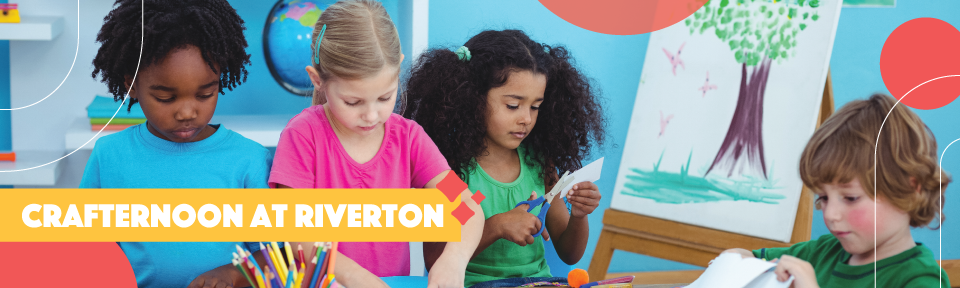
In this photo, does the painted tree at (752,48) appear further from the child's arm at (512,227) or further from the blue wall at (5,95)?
the blue wall at (5,95)

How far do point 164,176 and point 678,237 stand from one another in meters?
1.28

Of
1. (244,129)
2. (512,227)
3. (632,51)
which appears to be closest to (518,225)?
(512,227)

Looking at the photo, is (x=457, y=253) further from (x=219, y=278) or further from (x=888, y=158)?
(x=888, y=158)

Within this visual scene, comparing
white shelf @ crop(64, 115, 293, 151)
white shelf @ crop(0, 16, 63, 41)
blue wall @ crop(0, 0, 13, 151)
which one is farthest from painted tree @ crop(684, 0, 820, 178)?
blue wall @ crop(0, 0, 13, 151)

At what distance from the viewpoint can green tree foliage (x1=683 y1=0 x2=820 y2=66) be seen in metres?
1.73

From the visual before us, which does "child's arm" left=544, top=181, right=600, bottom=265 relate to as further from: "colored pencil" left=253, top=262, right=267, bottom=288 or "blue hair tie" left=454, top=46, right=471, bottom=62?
"colored pencil" left=253, top=262, right=267, bottom=288

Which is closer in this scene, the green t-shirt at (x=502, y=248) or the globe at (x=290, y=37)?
the green t-shirt at (x=502, y=248)

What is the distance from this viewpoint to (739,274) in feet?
2.53

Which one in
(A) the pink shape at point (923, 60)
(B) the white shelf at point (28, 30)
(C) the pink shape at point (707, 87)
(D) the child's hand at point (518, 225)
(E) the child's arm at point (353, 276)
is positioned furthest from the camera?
(A) the pink shape at point (923, 60)

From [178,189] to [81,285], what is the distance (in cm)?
17

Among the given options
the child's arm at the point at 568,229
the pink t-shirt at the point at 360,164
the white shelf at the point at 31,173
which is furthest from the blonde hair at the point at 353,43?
the white shelf at the point at 31,173

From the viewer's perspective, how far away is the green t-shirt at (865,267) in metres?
0.73

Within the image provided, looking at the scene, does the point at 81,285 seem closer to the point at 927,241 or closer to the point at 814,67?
the point at 814,67

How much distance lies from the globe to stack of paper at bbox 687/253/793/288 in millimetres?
930
